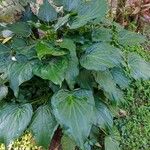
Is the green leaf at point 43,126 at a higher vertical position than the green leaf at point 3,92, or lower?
lower

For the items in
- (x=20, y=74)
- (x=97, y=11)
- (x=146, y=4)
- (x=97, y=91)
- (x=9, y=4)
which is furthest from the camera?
(x=146, y=4)

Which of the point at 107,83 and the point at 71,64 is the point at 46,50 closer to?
the point at 71,64

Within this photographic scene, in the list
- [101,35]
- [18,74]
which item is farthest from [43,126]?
[101,35]

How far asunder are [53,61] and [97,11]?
1.53ft

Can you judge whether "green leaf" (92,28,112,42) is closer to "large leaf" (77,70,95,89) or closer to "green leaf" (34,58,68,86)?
"large leaf" (77,70,95,89)

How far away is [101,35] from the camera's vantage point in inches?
108

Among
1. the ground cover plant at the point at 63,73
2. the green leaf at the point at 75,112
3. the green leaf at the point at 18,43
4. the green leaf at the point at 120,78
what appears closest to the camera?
the green leaf at the point at 75,112

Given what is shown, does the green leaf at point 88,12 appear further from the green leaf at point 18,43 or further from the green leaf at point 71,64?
the green leaf at point 18,43

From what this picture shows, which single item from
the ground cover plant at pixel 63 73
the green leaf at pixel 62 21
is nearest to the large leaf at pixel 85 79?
the ground cover plant at pixel 63 73

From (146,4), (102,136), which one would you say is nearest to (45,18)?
(102,136)

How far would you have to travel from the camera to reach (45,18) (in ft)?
8.90

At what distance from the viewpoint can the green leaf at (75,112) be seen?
7.47 ft

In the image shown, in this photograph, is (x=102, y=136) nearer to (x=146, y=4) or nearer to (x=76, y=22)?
(x=76, y=22)

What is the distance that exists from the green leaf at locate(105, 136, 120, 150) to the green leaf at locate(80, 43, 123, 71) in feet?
1.98
